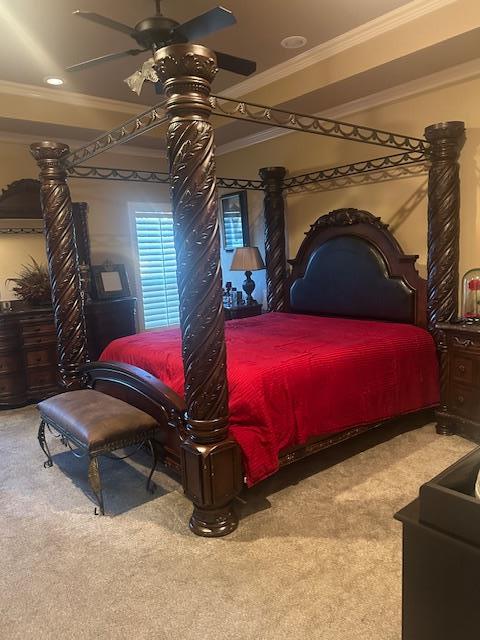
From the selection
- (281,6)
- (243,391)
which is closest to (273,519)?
(243,391)

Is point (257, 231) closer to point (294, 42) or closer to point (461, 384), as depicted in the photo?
point (294, 42)

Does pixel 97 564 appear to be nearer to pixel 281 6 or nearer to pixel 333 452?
pixel 333 452

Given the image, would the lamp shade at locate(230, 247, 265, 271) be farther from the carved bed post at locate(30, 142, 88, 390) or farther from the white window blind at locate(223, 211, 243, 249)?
the carved bed post at locate(30, 142, 88, 390)

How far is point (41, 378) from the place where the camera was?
4738 mm

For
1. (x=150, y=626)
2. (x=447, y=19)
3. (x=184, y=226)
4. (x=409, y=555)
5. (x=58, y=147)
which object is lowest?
(x=150, y=626)

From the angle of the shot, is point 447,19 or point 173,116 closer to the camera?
point 173,116

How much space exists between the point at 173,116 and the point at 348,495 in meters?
2.28

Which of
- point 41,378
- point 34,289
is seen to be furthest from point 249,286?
point 41,378

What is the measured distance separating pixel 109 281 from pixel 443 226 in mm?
Result: 3652

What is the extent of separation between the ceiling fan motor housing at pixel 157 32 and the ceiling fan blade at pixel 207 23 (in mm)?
61

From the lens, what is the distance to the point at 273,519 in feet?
8.27

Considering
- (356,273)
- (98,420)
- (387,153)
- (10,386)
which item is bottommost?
(10,386)

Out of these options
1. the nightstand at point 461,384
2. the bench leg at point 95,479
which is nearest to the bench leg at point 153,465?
the bench leg at point 95,479

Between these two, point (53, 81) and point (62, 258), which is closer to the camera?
point (62, 258)
